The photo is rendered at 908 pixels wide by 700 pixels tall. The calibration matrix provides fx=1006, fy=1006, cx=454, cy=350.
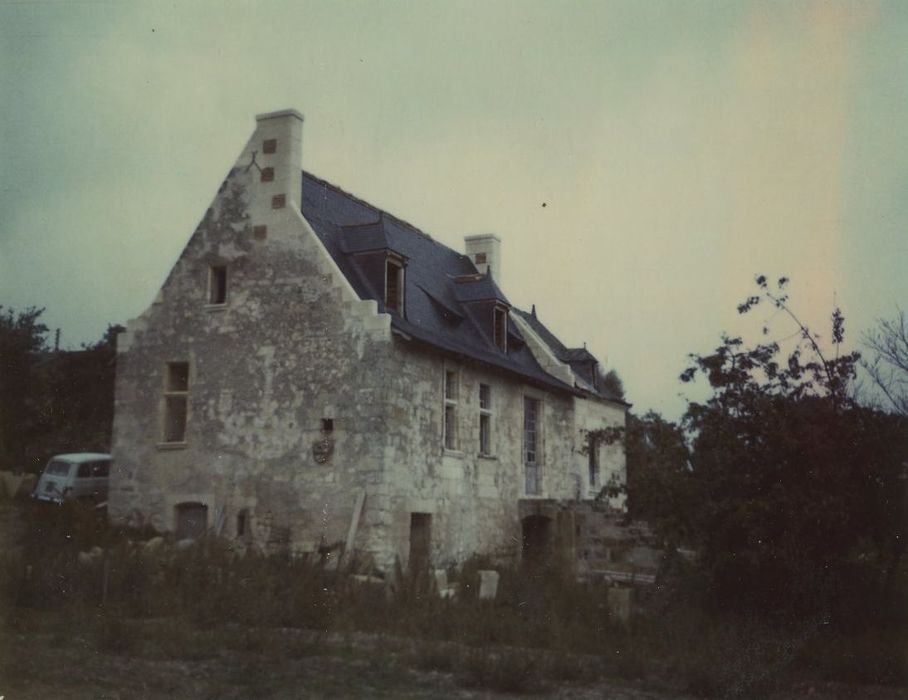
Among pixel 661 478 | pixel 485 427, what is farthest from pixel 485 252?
pixel 661 478

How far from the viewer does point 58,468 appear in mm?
23953

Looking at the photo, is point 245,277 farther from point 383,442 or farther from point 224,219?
point 383,442

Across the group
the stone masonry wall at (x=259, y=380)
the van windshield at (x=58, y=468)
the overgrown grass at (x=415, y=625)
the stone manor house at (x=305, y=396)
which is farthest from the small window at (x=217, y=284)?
the van windshield at (x=58, y=468)

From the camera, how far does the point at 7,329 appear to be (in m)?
30.7

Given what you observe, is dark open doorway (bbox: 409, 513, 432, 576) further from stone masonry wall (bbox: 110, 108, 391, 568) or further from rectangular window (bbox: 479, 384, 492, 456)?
rectangular window (bbox: 479, 384, 492, 456)

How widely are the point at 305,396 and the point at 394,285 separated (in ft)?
10.5

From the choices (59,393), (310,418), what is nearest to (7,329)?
(59,393)

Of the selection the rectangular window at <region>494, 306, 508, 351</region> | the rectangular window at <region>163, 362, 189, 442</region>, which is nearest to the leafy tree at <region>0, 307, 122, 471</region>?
the rectangular window at <region>163, 362, 189, 442</region>

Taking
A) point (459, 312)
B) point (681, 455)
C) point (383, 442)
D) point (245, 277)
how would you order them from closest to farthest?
point (681, 455), point (383, 442), point (245, 277), point (459, 312)

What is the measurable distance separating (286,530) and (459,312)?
710 centimetres

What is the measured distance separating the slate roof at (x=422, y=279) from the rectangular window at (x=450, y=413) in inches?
27.1

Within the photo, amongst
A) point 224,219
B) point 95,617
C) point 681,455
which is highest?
point 224,219

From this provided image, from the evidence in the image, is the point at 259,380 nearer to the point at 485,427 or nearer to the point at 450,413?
the point at 450,413

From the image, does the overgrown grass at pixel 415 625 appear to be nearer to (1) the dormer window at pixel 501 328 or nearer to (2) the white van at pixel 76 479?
(2) the white van at pixel 76 479
